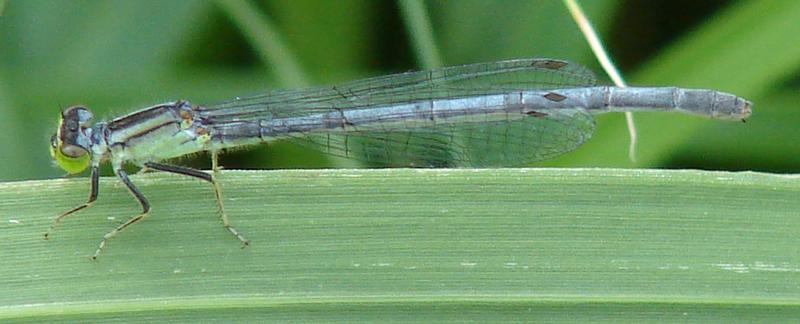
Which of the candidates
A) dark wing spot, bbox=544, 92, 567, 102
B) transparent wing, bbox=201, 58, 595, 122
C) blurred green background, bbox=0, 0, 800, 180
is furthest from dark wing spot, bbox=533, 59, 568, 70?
blurred green background, bbox=0, 0, 800, 180

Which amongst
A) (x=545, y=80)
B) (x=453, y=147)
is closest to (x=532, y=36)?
(x=545, y=80)

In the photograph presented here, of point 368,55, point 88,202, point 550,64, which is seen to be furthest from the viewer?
point 368,55

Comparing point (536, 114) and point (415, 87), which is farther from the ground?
point (415, 87)

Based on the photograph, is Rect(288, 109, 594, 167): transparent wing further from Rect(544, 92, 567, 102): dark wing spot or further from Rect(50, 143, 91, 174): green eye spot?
Rect(50, 143, 91, 174): green eye spot

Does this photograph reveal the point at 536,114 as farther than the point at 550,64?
Yes

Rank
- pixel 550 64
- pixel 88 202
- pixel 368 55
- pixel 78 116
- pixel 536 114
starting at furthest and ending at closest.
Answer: pixel 368 55 → pixel 536 114 → pixel 550 64 → pixel 78 116 → pixel 88 202

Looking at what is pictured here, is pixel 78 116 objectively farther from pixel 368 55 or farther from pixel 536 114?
pixel 536 114

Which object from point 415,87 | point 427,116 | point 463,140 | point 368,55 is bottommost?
point 463,140

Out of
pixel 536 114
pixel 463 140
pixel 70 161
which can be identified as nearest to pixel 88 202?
pixel 70 161
